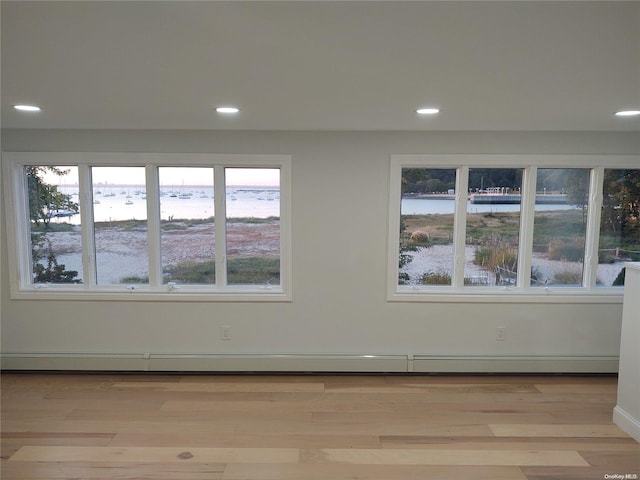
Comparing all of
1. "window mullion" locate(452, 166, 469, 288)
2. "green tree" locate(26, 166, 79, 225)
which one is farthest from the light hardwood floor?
"green tree" locate(26, 166, 79, 225)

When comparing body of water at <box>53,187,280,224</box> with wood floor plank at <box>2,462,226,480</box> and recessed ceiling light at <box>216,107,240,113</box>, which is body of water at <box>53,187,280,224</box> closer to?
recessed ceiling light at <box>216,107,240,113</box>

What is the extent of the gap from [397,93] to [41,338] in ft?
12.2

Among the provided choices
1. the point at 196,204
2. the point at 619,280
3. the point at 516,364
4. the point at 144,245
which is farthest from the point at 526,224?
the point at 144,245

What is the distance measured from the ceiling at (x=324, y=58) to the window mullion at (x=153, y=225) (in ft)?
2.91

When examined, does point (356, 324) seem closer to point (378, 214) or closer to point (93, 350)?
point (378, 214)

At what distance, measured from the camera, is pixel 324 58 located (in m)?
1.58

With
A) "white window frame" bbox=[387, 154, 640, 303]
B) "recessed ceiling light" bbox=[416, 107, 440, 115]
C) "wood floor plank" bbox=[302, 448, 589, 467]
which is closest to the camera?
"wood floor plank" bbox=[302, 448, 589, 467]

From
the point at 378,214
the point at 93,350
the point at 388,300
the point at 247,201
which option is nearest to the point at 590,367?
the point at 388,300

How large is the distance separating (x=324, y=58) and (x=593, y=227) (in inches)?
125

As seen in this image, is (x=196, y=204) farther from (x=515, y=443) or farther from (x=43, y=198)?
(x=515, y=443)

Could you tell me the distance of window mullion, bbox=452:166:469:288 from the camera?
3.47 meters

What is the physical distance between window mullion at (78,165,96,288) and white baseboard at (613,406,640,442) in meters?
4.41

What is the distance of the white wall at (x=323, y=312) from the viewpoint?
3.37 m

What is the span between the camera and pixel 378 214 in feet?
11.3
